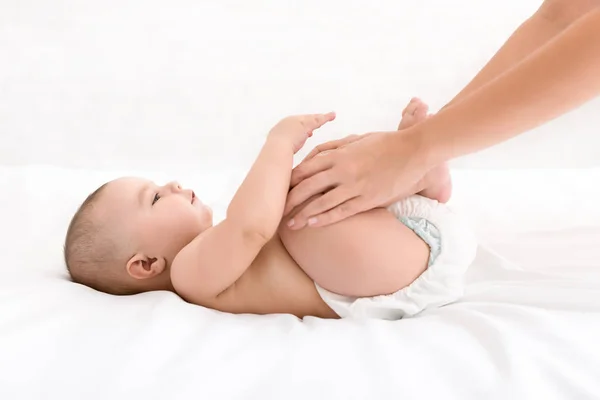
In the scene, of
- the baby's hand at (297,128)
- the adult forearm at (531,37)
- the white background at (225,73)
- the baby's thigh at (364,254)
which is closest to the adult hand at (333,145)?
the baby's hand at (297,128)

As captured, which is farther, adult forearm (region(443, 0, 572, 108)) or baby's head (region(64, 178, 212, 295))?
adult forearm (region(443, 0, 572, 108))

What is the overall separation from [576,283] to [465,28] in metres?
1.28

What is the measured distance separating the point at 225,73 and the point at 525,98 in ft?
4.43

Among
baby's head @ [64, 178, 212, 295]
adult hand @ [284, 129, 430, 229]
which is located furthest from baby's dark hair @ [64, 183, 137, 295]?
adult hand @ [284, 129, 430, 229]

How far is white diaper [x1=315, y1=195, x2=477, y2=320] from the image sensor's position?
1.06 m

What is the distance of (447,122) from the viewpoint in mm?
975

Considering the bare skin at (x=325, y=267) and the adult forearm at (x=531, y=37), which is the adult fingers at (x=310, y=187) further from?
the adult forearm at (x=531, y=37)

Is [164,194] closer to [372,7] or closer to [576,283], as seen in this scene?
[576,283]

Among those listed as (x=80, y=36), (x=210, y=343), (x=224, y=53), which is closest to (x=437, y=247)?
(x=210, y=343)

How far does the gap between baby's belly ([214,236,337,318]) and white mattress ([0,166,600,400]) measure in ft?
0.23

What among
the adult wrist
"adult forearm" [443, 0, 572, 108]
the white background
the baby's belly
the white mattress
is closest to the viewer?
the white mattress

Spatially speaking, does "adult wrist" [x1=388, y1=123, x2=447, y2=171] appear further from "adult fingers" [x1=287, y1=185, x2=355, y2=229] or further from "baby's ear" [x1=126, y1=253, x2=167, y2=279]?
"baby's ear" [x1=126, y1=253, x2=167, y2=279]

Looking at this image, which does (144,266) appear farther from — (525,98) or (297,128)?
(525,98)

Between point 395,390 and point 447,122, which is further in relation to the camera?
point 447,122
